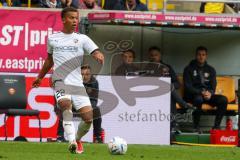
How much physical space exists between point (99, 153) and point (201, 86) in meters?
6.96

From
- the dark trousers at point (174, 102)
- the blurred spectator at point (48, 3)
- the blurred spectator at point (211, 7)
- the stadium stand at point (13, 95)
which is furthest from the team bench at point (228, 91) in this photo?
the stadium stand at point (13, 95)

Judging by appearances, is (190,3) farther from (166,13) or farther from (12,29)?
(12,29)

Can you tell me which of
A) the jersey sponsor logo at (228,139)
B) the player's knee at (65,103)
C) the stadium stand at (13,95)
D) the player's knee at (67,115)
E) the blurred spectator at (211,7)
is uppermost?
the blurred spectator at (211,7)

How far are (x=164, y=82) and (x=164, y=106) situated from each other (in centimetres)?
58

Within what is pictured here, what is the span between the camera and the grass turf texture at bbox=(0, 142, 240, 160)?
12508 mm

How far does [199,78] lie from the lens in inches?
796

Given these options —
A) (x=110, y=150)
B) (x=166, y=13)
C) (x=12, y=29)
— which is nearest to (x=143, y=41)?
(x=166, y=13)

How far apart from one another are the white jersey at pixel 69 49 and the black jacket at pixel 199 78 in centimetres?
701

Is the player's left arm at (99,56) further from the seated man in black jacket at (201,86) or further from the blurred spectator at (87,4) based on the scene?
the blurred spectator at (87,4)

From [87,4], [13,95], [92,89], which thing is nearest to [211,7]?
[87,4]

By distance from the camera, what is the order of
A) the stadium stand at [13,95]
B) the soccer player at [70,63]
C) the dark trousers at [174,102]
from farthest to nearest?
1. the dark trousers at [174,102]
2. the stadium stand at [13,95]
3. the soccer player at [70,63]

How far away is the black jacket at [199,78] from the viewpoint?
20.2 meters

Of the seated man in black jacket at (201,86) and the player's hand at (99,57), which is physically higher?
the player's hand at (99,57)

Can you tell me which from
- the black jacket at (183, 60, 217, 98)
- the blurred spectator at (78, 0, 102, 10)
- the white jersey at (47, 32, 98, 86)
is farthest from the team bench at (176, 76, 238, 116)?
the white jersey at (47, 32, 98, 86)
